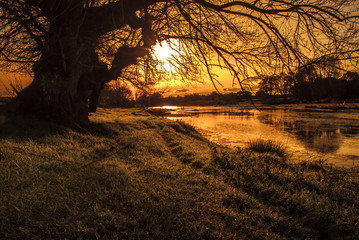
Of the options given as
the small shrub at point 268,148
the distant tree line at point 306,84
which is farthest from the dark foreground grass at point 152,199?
the small shrub at point 268,148

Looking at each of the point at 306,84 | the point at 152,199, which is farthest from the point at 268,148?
the point at 152,199

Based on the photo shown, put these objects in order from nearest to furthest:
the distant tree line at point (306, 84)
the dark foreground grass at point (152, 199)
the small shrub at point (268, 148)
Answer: the dark foreground grass at point (152, 199) → the distant tree line at point (306, 84) → the small shrub at point (268, 148)

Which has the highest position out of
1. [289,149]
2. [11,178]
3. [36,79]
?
[36,79]

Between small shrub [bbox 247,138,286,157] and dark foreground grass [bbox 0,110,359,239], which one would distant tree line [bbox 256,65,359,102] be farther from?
small shrub [bbox 247,138,286,157]

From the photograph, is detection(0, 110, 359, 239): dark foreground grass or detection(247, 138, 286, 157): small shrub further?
detection(247, 138, 286, 157): small shrub

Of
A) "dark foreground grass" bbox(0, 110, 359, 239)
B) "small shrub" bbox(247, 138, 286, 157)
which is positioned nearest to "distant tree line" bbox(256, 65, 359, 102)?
"dark foreground grass" bbox(0, 110, 359, 239)

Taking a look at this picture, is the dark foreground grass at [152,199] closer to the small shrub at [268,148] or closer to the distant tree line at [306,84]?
the distant tree line at [306,84]

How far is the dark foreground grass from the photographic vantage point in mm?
1874

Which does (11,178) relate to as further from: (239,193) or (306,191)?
(306,191)

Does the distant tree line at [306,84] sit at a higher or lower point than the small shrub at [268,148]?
higher

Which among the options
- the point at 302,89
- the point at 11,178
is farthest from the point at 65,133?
the point at 302,89

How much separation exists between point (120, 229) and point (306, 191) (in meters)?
3.20

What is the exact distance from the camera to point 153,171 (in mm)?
3553

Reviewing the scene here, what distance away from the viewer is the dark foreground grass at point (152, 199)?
1.87 meters
